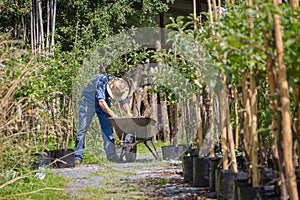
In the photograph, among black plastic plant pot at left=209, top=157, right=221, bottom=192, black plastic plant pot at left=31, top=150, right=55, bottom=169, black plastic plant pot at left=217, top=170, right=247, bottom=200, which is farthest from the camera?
black plastic plant pot at left=31, top=150, right=55, bottom=169

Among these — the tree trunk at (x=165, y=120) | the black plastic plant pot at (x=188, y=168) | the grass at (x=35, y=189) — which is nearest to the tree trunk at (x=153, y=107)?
the tree trunk at (x=165, y=120)

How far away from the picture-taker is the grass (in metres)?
3.46

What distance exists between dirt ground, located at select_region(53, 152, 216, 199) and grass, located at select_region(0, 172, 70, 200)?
0.08 meters

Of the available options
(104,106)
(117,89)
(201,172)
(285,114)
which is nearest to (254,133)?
(285,114)

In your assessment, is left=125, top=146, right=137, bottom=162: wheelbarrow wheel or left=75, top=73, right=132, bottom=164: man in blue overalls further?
left=125, top=146, right=137, bottom=162: wheelbarrow wheel

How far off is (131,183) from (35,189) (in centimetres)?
74

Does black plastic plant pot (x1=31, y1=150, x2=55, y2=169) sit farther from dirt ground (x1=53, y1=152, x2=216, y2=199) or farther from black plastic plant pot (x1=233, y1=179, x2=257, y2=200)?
black plastic plant pot (x1=233, y1=179, x2=257, y2=200)

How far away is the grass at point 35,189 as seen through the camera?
3.46 meters

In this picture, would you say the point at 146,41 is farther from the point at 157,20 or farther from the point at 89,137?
the point at 89,137

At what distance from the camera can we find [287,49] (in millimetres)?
A: 1921

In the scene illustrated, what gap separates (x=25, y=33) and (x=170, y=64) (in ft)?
17.4

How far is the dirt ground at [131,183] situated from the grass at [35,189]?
0.27ft

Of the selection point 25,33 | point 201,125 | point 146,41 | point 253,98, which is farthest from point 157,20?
point 253,98

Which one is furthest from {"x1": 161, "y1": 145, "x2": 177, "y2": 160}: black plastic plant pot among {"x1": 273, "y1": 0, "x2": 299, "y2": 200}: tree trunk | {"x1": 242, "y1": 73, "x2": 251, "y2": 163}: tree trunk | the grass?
{"x1": 273, "y1": 0, "x2": 299, "y2": 200}: tree trunk
